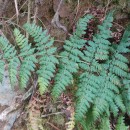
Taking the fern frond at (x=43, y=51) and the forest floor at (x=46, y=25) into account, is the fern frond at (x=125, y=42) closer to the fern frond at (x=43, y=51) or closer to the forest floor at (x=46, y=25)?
the forest floor at (x=46, y=25)

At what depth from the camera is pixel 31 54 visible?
126 inches

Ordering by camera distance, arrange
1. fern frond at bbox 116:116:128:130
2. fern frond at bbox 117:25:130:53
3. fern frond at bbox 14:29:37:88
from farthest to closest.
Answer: fern frond at bbox 116:116:128:130 < fern frond at bbox 117:25:130:53 < fern frond at bbox 14:29:37:88

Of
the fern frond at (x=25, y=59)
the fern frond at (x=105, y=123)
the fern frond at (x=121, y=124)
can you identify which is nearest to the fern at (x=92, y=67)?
the fern frond at (x=105, y=123)

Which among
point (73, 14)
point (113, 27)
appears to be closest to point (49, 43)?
point (73, 14)

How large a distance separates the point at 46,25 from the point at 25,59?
2.19 feet

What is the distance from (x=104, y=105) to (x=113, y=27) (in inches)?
36.0

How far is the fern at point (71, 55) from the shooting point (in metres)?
3.15

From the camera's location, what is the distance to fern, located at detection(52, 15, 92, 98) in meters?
3.15

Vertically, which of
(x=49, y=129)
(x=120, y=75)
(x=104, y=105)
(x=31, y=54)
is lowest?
(x=49, y=129)

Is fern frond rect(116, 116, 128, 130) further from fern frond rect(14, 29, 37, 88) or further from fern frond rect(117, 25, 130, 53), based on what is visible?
fern frond rect(14, 29, 37, 88)

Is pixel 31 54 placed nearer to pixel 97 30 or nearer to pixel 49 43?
pixel 49 43

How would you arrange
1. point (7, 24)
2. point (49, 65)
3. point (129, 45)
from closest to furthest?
point (49, 65)
point (129, 45)
point (7, 24)

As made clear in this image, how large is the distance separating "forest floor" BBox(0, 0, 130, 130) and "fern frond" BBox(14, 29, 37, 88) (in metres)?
0.39

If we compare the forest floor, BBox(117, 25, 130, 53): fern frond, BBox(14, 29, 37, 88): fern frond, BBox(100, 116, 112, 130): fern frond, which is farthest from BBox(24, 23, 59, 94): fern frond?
BBox(100, 116, 112, 130): fern frond
